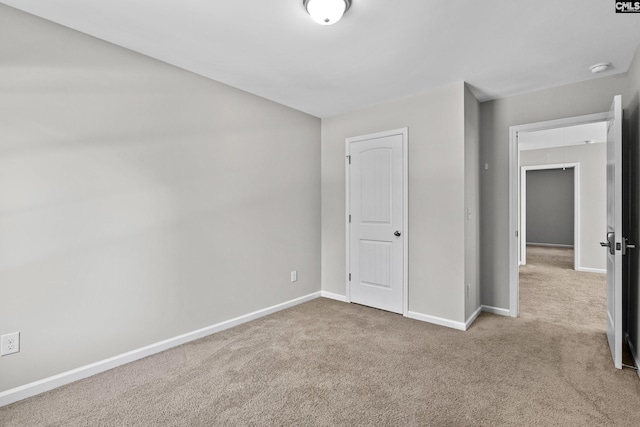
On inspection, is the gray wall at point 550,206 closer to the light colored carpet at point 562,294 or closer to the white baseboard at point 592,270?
the light colored carpet at point 562,294

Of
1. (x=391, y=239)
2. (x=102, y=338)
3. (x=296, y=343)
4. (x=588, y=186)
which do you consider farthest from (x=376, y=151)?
(x=588, y=186)

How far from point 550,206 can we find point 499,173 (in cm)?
738

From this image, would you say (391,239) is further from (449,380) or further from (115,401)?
(115,401)

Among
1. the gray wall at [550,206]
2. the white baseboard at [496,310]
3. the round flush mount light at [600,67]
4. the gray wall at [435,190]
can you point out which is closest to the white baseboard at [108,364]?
the gray wall at [435,190]

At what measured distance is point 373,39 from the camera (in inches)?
93.7

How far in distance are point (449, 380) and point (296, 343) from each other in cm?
130

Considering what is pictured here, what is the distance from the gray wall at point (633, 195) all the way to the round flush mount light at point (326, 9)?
2370mm

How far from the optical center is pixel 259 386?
7.22 feet

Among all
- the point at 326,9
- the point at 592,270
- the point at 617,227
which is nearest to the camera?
the point at 326,9

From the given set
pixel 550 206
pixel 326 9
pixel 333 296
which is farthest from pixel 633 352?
pixel 550 206

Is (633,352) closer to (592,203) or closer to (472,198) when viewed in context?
(472,198)

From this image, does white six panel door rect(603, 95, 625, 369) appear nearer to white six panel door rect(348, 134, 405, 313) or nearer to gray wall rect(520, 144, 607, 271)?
white six panel door rect(348, 134, 405, 313)

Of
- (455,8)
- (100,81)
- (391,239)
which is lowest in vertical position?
(391,239)

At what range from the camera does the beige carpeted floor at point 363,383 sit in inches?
73.7
